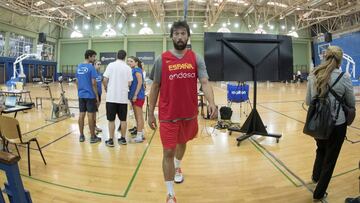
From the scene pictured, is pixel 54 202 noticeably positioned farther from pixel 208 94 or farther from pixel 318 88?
pixel 318 88

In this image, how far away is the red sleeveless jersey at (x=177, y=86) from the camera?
2.17 m

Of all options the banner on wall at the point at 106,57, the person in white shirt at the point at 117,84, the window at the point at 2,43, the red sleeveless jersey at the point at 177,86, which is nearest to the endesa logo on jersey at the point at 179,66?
the red sleeveless jersey at the point at 177,86

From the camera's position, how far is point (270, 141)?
4.62 meters

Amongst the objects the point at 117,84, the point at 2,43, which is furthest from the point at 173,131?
the point at 2,43

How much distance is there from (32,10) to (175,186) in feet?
70.5

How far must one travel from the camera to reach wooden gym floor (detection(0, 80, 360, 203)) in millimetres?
2619

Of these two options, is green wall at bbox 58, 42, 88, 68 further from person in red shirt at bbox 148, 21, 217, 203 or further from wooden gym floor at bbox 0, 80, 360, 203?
person in red shirt at bbox 148, 21, 217, 203

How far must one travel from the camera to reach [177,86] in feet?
7.13

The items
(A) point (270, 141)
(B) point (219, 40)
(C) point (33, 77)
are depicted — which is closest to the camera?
(B) point (219, 40)

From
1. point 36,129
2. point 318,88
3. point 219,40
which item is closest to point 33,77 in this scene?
point 36,129

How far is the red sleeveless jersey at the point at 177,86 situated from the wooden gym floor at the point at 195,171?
995 mm

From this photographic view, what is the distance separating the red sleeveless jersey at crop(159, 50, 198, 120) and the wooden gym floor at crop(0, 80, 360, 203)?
995mm

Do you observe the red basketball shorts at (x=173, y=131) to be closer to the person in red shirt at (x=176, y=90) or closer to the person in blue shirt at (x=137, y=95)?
the person in red shirt at (x=176, y=90)

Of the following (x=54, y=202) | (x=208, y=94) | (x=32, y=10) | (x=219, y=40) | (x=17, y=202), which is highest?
(x=32, y=10)
